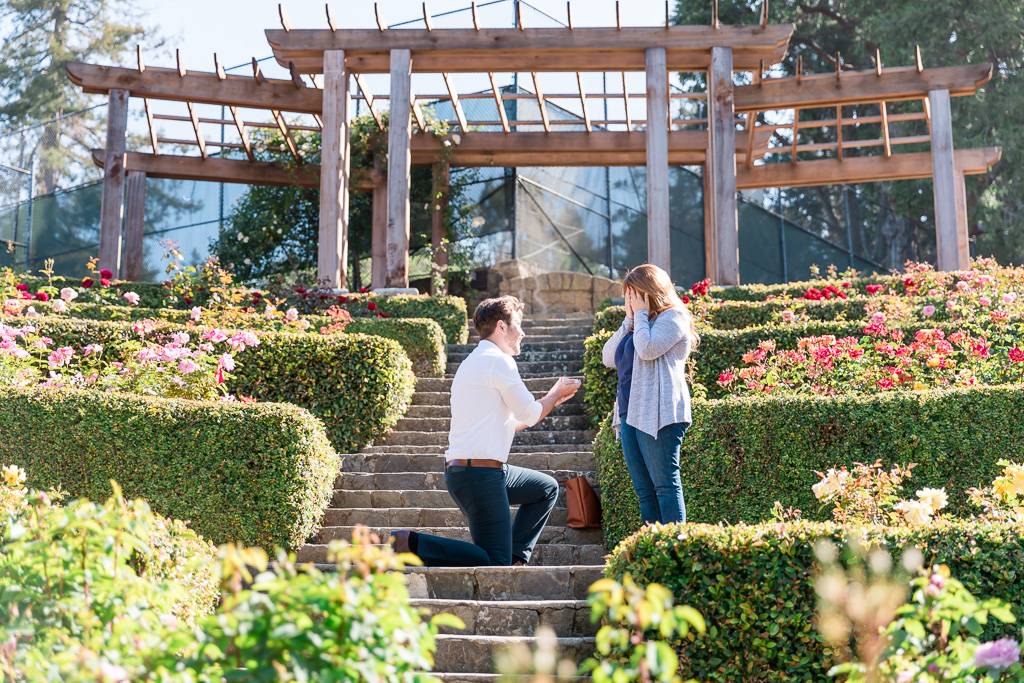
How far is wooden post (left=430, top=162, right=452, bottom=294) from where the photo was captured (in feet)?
50.0

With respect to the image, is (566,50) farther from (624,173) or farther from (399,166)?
(624,173)

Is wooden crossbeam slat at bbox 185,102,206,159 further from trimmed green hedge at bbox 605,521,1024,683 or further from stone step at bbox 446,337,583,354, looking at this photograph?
trimmed green hedge at bbox 605,521,1024,683

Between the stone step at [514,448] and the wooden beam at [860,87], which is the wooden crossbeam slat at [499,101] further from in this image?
the stone step at [514,448]

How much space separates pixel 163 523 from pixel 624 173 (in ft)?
46.6

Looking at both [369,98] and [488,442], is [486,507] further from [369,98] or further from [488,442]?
[369,98]

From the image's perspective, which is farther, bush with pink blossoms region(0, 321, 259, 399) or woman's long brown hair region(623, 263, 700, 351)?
bush with pink blossoms region(0, 321, 259, 399)

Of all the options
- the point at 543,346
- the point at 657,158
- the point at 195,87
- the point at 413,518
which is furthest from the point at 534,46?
the point at 413,518

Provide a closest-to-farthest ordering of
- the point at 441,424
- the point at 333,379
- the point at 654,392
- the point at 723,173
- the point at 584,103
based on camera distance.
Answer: the point at 654,392 → the point at 333,379 → the point at 441,424 → the point at 723,173 → the point at 584,103

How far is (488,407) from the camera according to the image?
4.99 meters

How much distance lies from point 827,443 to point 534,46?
24.7 feet

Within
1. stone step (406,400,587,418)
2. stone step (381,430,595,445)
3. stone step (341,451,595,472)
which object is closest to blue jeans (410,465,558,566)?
stone step (341,451,595,472)

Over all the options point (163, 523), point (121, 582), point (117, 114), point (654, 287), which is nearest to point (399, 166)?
point (117, 114)

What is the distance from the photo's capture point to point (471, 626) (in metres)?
4.80

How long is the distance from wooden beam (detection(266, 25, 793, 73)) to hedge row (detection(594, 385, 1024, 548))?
7225mm
